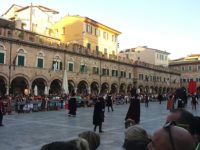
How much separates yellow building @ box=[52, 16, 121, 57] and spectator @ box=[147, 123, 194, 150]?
44.3 m

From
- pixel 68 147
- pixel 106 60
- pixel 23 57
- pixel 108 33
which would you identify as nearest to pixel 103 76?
pixel 106 60

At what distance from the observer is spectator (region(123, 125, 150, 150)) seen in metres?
3.24

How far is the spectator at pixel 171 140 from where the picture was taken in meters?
2.03

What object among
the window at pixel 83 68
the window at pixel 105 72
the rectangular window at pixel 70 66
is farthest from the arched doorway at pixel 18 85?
the window at pixel 105 72

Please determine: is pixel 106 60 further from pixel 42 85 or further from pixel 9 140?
pixel 9 140

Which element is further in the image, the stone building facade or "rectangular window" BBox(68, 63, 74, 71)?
"rectangular window" BBox(68, 63, 74, 71)

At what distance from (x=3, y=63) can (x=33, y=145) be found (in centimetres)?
2358

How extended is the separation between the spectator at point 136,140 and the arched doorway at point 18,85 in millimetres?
32599

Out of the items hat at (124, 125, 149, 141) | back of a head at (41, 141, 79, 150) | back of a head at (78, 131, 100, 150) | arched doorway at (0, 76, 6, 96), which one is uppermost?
arched doorway at (0, 76, 6, 96)

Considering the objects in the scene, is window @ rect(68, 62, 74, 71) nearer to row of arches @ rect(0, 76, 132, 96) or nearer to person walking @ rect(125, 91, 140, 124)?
row of arches @ rect(0, 76, 132, 96)

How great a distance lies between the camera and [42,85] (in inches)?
1500

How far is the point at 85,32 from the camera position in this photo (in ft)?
159

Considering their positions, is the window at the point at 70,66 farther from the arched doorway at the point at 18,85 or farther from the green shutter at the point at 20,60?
the green shutter at the point at 20,60

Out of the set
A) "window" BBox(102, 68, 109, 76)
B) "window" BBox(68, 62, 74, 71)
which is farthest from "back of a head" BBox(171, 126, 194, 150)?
"window" BBox(102, 68, 109, 76)
